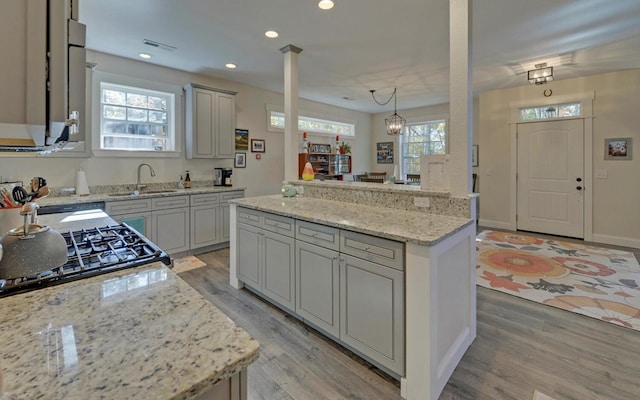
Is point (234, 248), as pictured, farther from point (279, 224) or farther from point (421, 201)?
point (421, 201)

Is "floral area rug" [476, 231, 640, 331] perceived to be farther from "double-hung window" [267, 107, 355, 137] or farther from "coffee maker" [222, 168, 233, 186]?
"double-hung window" [267, 107, 355, 137]

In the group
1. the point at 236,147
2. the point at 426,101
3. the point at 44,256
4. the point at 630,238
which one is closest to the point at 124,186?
the point at 236,147

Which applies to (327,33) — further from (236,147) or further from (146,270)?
(146,270)

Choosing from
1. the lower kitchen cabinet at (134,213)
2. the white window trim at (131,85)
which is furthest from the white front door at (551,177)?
the lower kitchen cabinet at (134,213)

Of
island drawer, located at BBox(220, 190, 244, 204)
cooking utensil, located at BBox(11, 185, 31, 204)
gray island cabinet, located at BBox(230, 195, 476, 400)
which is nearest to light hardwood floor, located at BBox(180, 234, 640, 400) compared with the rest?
gray island cabinet, located at BBox(230, 195, 476, 400)

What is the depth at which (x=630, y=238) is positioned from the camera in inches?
188

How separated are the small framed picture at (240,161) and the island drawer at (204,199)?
973mm

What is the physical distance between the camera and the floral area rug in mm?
2828

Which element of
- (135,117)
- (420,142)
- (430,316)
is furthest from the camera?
(420,142)

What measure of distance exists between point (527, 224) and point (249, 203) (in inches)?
214

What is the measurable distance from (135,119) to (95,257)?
3864 millimetres

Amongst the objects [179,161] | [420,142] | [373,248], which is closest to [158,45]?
[179,161]

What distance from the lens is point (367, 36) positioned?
11.6 ft

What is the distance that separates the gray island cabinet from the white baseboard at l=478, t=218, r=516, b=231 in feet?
14.8
